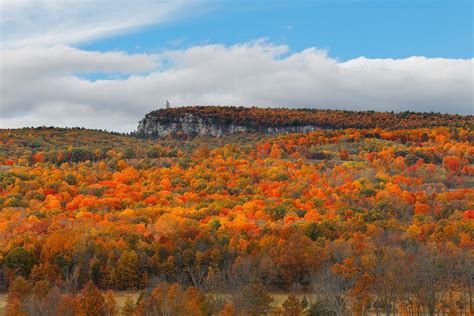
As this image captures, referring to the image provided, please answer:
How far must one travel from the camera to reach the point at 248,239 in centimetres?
9525

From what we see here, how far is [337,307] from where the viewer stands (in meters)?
62.3

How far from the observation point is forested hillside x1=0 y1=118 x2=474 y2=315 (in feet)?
215

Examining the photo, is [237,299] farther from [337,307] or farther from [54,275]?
[54,275]

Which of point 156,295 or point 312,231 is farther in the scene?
point 312,231

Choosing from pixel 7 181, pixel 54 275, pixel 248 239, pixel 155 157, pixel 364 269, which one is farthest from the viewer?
pixel 155 157

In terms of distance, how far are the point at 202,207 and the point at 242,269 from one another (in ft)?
137

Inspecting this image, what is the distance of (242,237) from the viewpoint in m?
93.7

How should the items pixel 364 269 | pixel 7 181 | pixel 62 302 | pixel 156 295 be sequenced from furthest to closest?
pixel 7 181
pixel 364 269
pixel 156 295
pixel 62 302

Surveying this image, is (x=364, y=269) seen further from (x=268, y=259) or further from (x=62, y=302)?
(x=62, y=302)

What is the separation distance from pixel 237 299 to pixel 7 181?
93.5 meters

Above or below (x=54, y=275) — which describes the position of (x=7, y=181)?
above

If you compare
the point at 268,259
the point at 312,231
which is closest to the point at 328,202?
the point at 312,231

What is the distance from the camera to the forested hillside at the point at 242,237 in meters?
65.5

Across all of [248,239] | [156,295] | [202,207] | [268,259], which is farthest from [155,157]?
[156,295]
